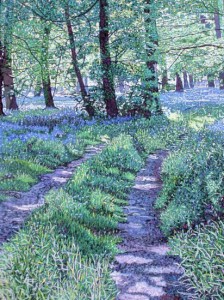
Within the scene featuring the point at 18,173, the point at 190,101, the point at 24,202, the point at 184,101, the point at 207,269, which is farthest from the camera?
the point at 184,101

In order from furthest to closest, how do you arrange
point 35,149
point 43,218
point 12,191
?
point 35,149 < point 12,191 < point 43,218

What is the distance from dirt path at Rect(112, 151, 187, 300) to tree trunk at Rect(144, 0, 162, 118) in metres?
9.76

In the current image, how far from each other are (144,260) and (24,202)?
10.5ft

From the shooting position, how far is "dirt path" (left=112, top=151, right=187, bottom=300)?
4746 mm

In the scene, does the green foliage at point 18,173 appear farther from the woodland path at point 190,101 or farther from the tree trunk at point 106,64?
the woodland path at point 190,101

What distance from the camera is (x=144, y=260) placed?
18.4ft

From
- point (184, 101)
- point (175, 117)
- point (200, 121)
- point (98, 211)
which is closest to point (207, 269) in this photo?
point (98, 211)

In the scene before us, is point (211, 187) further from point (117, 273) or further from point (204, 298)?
point (204, 298)

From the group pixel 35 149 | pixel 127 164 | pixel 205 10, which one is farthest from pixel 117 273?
pixel 205 10

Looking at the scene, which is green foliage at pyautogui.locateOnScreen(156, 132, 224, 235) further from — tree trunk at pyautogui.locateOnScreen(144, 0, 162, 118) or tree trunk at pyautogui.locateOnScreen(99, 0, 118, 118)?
tree trunk at pyautogui.locateOnScreen(99, 0, 118, 118)

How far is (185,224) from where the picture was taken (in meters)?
6.52

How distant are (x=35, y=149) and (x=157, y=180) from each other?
3.65 meters

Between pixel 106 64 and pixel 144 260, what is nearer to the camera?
pixel 144 260

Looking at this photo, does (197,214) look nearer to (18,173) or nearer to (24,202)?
(24,202)
